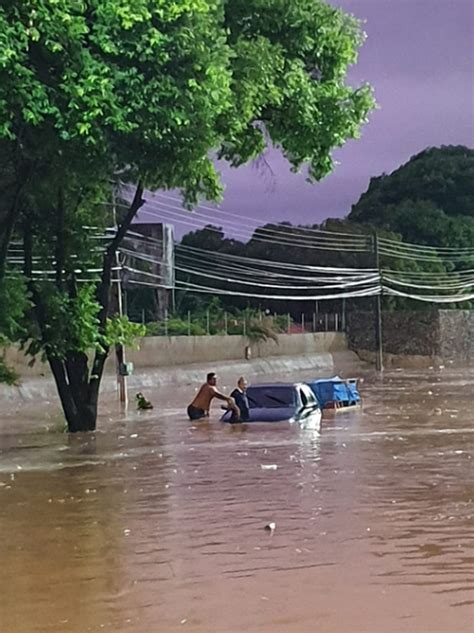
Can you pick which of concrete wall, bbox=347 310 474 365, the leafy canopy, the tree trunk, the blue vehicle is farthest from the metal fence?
the leafy canopy

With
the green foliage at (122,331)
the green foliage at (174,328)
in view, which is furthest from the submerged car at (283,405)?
the green foliage at (174,328)

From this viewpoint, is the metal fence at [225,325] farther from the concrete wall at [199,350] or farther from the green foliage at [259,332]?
the concrete wall at [199,350]

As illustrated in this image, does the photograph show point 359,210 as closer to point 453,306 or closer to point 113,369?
point 453,306

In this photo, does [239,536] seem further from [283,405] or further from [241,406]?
[283,405]

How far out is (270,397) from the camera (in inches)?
916

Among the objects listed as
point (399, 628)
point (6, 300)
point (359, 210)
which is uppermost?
point (359, 210)

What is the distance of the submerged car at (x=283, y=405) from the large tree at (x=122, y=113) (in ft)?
11.4

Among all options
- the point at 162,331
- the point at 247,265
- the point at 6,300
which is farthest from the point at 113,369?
the point at 247,265

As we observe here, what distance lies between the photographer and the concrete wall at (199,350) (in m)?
34.8

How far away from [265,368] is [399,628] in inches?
1661

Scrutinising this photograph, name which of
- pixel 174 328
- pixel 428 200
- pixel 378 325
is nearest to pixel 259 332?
pixel 174 328

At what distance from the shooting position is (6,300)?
722 inches

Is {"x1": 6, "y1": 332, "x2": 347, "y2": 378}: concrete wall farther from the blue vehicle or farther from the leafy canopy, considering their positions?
the leafy canopy

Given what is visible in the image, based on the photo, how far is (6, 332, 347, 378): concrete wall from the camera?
114ft
